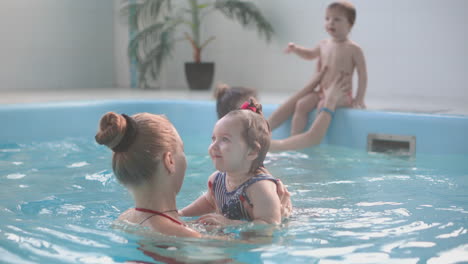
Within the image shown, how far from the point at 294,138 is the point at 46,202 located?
2.38 meters

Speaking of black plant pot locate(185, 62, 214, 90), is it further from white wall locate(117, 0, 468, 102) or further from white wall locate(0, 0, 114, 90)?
white wall locate(0, 0, 114, 90)

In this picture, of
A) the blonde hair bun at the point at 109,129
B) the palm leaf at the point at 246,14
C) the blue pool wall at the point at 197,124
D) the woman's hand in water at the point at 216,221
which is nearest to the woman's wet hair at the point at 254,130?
the woman's hand in water at the point at 216,221

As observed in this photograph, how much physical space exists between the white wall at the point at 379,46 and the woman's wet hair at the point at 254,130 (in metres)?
4.82

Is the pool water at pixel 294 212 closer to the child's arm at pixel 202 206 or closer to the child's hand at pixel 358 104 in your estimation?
the child's arm at pixel 202 206

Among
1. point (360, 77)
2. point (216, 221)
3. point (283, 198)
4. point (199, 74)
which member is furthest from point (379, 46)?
point (216, 221)

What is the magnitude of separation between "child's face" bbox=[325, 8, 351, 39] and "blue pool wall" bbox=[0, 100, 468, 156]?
712mm

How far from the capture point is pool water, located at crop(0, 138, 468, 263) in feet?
7.20

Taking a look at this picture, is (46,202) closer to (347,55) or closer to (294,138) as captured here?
(294,138)

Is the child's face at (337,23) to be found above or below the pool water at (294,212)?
above

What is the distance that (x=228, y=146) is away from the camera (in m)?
2.42

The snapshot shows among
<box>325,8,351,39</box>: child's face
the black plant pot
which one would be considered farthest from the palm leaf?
<box>325,8,351,39</box>: child's face

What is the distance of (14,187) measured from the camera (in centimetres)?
355

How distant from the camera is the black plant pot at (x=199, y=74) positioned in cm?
852

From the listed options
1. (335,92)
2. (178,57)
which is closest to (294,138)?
(335,92)
